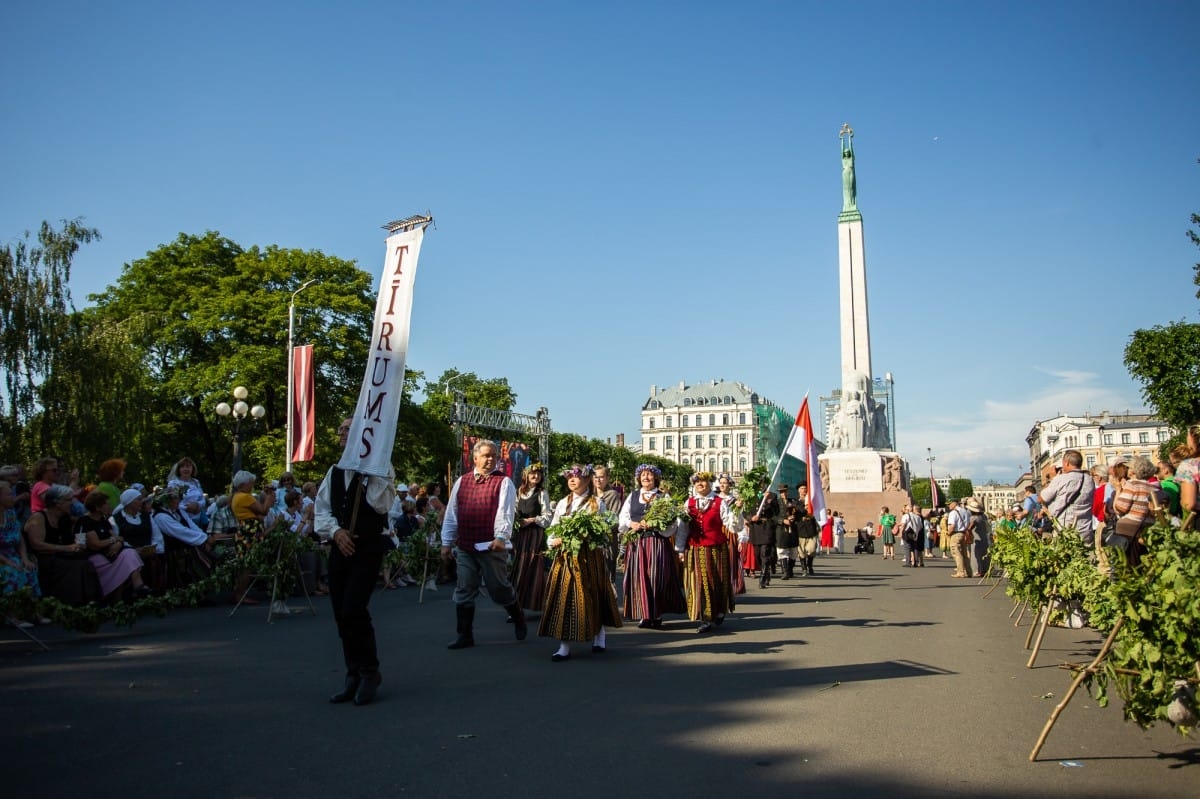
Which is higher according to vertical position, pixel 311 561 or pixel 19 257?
pixel 19 257

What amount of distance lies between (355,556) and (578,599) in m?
2.59

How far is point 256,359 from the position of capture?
33750mm

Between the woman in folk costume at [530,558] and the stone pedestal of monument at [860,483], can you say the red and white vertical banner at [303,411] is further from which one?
the stone pedestal of monument at [860,483]

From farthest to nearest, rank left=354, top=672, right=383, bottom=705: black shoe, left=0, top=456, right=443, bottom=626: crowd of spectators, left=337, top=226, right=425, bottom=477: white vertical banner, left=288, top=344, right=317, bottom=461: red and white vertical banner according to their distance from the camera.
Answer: left=288, top=344, right=317, bottom=461: red and white vertical banner
left=0, top=456, right=443, bottom=626: crowd of spectators
left=337, top=226, right=425, bottom=477: white vertical banner
left=354, top=672, right=383, bottom=705: black shoe

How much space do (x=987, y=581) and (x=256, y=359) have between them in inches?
1003

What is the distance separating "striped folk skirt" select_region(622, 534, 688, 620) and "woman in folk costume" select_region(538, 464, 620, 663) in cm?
150

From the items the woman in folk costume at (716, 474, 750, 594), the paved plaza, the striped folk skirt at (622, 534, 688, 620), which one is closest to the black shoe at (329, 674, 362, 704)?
the paved plaza

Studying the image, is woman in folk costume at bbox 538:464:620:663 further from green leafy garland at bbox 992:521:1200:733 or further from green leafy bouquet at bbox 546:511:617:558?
green leafy garland at bbox 992:521:1200:733

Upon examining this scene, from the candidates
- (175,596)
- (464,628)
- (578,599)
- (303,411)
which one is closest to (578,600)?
(578,599)

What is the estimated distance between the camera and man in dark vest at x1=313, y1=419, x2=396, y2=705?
21.0 ft

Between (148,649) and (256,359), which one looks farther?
(256,359)

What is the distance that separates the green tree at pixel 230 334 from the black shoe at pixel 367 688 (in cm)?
2846

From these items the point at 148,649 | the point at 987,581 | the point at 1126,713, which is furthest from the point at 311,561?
the point at 987,581

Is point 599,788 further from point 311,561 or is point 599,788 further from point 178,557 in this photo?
point 311,561
